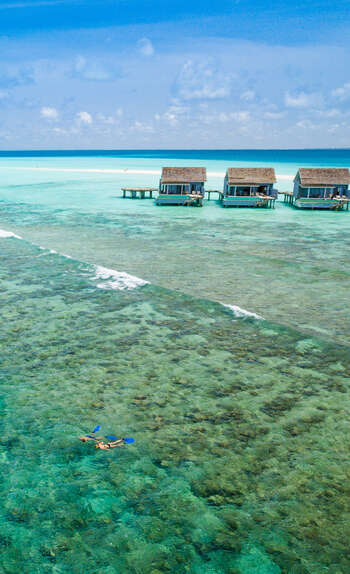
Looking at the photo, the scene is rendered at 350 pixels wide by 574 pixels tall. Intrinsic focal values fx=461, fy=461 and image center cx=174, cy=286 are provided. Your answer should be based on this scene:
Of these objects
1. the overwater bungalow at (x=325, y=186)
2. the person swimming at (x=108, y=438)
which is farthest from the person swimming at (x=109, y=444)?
the overwater bungalow at (x=325, y=186)

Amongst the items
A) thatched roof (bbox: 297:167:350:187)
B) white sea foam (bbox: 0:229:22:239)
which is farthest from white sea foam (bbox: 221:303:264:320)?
thatched roof (bbox: 297:167:350:187)

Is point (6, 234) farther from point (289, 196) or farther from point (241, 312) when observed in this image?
point (289, 196)

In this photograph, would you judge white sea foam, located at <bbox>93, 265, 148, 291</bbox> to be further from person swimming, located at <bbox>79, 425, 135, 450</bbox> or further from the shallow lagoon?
person swimming, located at <bbox>79, 425, 135, 450</bbox>

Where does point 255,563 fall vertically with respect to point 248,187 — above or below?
below

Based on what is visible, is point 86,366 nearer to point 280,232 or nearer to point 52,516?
point 52,516

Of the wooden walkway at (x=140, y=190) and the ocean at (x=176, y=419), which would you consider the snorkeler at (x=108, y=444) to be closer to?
the ocean at (x=176, y=419)

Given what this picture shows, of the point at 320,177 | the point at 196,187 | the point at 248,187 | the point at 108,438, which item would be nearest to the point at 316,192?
the point at 320,177
